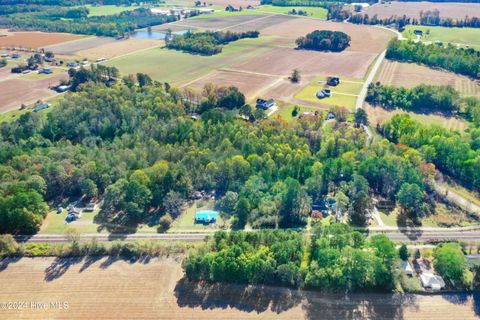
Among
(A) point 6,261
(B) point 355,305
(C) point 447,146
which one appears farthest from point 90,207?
(C) point 447,146

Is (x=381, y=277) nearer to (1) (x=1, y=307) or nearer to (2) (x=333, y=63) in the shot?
(1) (x=1, y=307)

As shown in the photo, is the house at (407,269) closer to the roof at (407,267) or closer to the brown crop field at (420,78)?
the roof at (407,267)

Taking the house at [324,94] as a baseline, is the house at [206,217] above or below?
below

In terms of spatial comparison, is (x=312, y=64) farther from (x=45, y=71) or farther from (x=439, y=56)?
(x=45, y=71)

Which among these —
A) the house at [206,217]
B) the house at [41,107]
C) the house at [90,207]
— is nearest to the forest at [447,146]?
the house at [206,217]

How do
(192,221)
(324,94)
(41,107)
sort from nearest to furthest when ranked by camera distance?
1. (192,221)
2. (41,107)
3. (324,94)

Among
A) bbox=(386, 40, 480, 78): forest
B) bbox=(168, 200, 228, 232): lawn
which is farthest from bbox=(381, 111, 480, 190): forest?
bbox=(386, 40, 480, 78): forest
